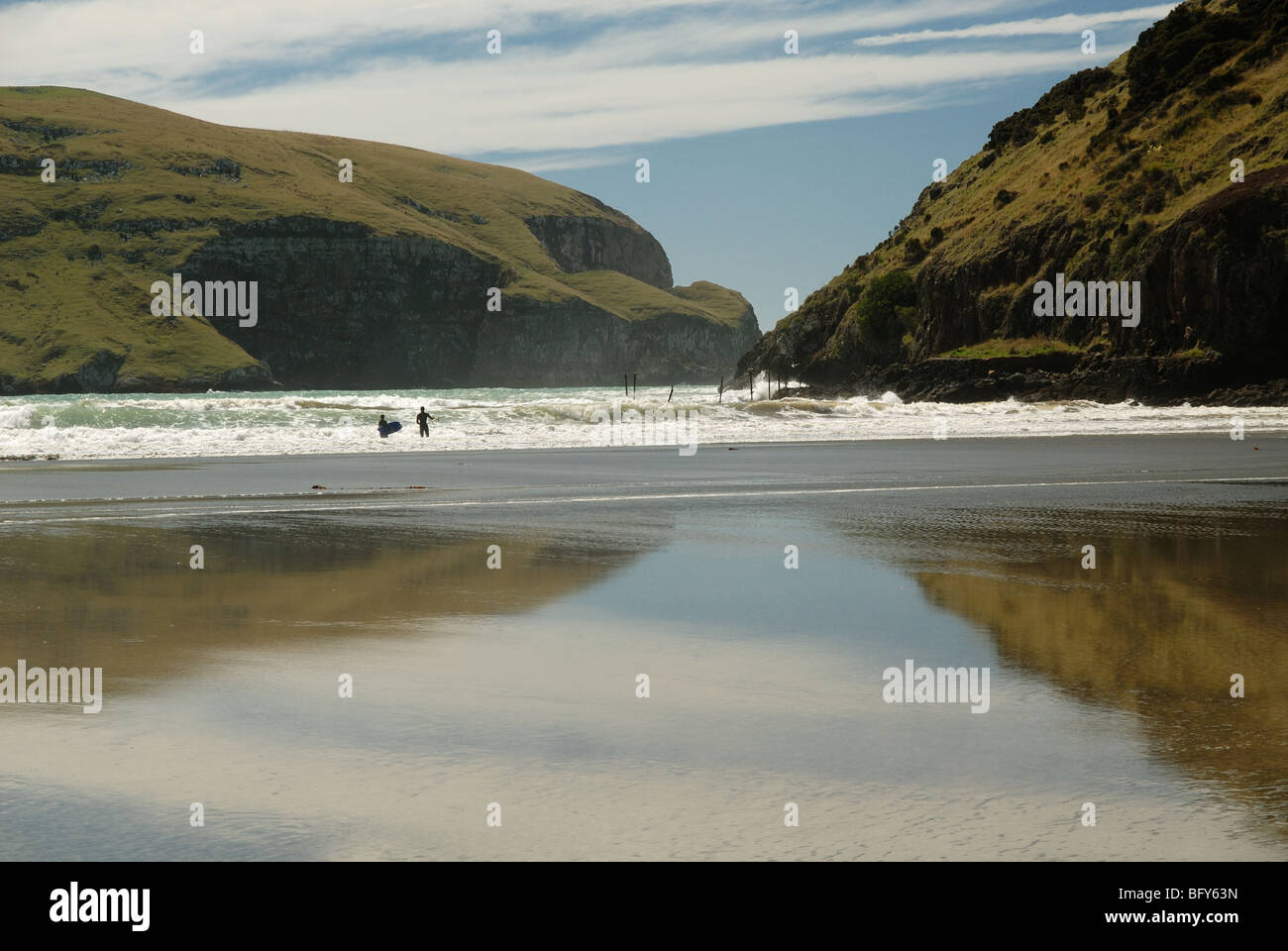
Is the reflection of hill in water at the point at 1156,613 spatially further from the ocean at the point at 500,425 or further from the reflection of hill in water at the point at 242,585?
the ocean at the point at 500,425

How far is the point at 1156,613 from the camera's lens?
9.57 metres

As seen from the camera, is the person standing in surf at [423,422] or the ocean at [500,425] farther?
the person standing in surf at [423,422]

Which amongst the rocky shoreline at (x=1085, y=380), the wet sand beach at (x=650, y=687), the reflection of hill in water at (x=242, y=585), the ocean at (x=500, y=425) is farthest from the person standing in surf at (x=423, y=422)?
the rocky shoreline at (x=1085, y=380)

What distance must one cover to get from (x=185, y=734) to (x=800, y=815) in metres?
3.01

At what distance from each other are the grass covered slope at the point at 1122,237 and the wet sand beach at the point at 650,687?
6669 cm

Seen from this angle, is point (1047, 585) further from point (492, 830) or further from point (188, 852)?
point (188, 852)

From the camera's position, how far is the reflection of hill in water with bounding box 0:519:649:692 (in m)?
8.65

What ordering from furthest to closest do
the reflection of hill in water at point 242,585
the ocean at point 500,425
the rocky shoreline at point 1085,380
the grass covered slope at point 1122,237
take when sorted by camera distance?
the grass covered slope at point 1122,237, the rocky shoreline at point 1085,380, the ocean at point 500,425, the reflection of hill in water at point 242,585

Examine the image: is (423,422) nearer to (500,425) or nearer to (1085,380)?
(500,425)

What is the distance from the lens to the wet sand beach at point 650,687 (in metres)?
4.96

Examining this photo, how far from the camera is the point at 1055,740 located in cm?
613

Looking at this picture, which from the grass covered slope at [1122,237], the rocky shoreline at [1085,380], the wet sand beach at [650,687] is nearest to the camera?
the wet sand beach at [650,687]

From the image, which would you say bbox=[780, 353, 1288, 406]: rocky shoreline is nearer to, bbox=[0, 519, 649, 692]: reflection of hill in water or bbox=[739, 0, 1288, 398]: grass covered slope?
bbox=[739, 0, 1288, 398]: grass covered slope
